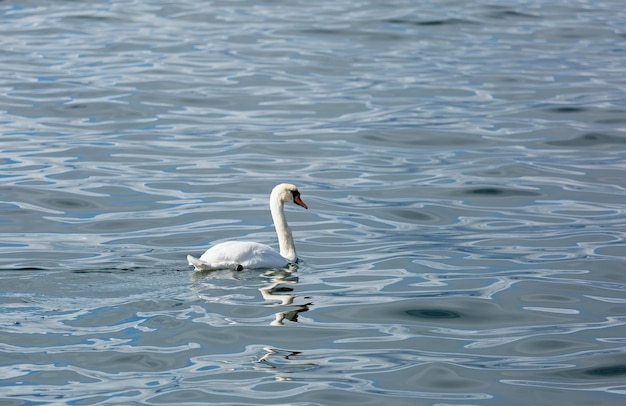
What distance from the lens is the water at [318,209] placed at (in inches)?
406

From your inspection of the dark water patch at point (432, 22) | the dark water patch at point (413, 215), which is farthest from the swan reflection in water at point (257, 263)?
the dark water patch at point (432, 22)

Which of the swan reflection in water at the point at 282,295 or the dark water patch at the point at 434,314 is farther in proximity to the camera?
the dark water patch at the point at 434,314

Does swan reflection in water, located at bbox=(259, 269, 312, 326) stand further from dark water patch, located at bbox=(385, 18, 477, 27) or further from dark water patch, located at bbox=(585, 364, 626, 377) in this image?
dark water patch, located at bbox=(385, 18, 477, 27)

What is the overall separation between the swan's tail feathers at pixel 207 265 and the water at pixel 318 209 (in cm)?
10

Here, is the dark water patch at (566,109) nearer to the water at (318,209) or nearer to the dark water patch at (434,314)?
the water at (318,209)

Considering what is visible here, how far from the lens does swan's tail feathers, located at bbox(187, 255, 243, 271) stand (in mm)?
12312

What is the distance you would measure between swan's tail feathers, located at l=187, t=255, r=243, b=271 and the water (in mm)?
100

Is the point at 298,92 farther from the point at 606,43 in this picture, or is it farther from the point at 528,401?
the point at 528,401

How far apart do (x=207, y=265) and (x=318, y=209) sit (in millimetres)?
3808

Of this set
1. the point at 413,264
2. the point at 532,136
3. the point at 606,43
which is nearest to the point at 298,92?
the point at 532,136

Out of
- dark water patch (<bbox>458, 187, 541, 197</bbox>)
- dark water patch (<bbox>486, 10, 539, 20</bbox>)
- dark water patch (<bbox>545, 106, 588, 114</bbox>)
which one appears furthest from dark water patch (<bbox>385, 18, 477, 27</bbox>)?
dark water patch (<bbox>458, 187, 541, 197</bbox>)

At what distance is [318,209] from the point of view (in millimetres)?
16047

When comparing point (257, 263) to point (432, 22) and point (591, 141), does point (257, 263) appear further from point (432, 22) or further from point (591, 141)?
point (432, 22)

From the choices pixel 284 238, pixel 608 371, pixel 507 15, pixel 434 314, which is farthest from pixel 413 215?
pixel 507 15
